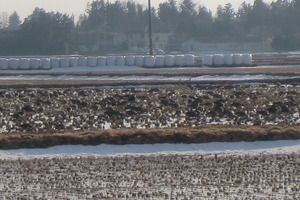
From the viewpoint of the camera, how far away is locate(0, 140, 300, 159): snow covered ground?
1980 centimetres

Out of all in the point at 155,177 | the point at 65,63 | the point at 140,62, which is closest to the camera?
the point at 155,177

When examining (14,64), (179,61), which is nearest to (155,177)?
(179,61)

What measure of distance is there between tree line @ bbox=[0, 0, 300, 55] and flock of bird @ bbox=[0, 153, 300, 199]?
9470 centimetres

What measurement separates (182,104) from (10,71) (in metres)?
36.0

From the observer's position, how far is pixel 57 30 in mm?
115188

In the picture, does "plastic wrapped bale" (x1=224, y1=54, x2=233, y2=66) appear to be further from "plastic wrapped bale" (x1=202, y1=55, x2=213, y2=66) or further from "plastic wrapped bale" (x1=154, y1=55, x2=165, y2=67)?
"plastic wrapped bale" (x1=154, y1=55, x2=165, y2=67)

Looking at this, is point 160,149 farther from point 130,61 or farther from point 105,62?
point 105,62

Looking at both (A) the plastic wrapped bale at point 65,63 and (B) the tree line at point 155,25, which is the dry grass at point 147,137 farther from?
(B) the tree line at point 155,25

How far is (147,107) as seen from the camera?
97.9ft

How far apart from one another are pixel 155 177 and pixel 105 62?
162 feet

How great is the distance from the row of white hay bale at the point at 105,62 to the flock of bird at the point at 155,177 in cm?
4505

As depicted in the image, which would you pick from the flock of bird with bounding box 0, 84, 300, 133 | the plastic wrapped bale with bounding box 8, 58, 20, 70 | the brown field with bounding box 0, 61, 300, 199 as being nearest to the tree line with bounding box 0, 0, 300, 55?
the plastic wrapped bale with bounding box 8, 58, 20, 70

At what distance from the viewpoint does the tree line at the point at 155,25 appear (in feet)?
370

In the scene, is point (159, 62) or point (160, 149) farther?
point (159, 62)
